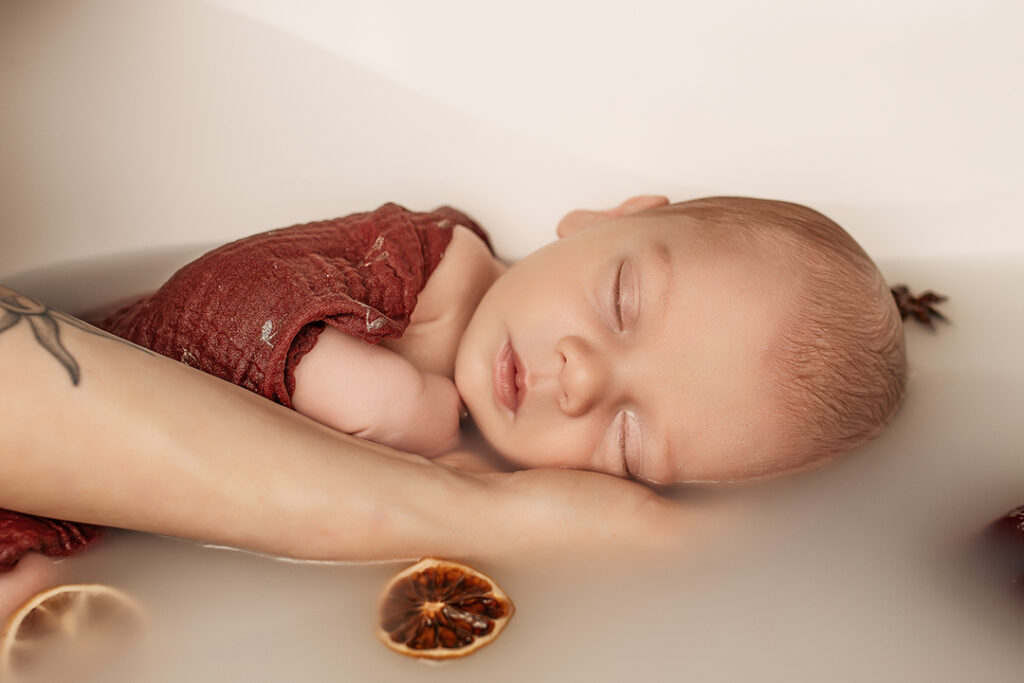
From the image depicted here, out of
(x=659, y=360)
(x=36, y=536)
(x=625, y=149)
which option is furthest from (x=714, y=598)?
(x=625, y=149)

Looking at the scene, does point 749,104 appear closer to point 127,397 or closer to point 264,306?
point 264,306

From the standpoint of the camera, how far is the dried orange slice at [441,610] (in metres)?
0.94

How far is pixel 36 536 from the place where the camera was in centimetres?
92

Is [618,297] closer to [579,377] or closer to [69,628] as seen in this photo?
[579,377]

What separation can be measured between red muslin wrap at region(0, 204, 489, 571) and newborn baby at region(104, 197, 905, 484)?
0.04ft

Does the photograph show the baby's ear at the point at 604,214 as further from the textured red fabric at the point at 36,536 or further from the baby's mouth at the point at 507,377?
the textured red fabric at the point at 36,536

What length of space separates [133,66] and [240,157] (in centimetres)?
23

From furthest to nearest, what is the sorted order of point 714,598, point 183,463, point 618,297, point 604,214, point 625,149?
1. point 625,149
2. point 604,214
3. point 618,297
4. point 714,598
5. point 183,463

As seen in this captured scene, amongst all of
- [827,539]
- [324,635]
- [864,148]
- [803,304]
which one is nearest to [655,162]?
[864,148]

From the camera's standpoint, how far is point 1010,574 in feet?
3.54

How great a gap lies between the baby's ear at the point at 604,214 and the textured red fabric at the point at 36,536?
791 mm

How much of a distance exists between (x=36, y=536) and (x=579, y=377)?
0.61 meters

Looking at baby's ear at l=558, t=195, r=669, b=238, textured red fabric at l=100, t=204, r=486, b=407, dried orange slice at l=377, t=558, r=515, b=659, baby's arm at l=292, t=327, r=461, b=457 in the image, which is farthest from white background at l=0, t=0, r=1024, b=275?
dried orange slice at l=377, t=558, r=515, b=659

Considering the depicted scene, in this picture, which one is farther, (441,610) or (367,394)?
(367,394)
